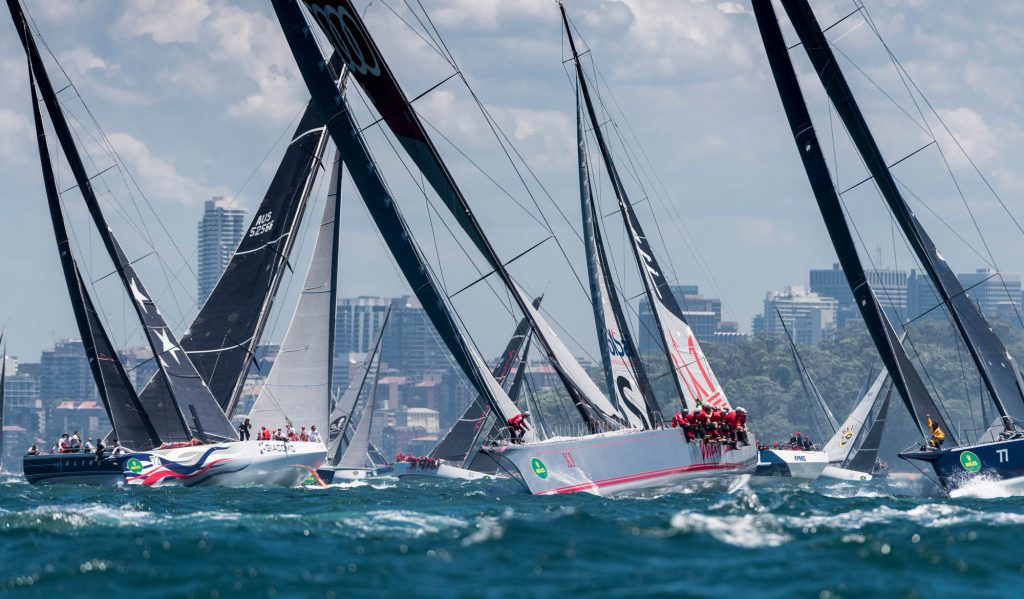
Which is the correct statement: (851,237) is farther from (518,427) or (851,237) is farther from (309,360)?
(309,360)

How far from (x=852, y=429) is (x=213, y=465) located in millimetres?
28103

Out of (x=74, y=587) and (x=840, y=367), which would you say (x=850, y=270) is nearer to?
(x=74, y=587)

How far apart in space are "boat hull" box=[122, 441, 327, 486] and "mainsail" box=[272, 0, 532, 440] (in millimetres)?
9760

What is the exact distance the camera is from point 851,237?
91.0 feet

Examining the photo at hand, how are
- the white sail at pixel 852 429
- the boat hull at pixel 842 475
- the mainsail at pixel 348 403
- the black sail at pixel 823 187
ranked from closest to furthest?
the black sail at pixel 823 187
the boat hull at pixel 842 475
the white sail at pixel 852 429
the mainsail at pixel 348 403

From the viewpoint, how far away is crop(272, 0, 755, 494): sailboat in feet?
81.2

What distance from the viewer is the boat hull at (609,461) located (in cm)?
2477

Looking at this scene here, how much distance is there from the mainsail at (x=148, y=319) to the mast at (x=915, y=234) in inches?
647

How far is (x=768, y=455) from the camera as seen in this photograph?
45344 millimetres

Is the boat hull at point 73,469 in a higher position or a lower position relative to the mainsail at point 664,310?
lower

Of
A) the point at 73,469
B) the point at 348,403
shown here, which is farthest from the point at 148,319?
the point at 348,403

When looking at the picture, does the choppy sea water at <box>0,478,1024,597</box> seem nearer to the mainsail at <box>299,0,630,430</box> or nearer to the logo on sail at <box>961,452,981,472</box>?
the logo on sail at <box>961,452,981,472</box>

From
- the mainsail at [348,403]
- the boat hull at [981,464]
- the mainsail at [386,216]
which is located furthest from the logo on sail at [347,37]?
the mainsail at [348,403]

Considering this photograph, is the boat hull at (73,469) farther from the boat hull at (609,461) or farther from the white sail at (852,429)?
the white sail at (852,429)
